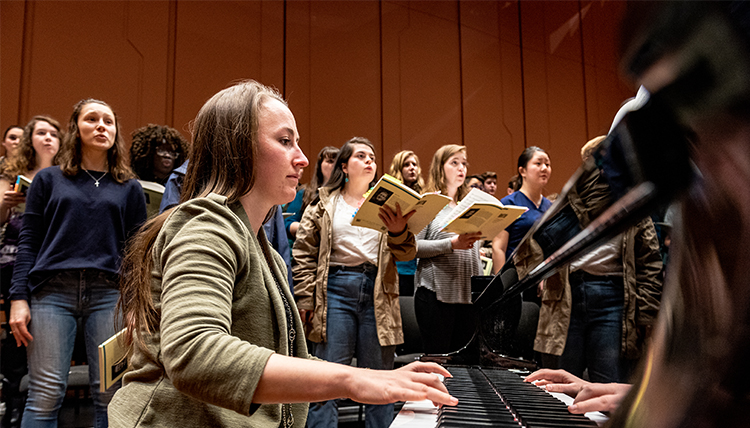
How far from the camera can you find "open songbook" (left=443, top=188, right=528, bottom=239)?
231 centimetres

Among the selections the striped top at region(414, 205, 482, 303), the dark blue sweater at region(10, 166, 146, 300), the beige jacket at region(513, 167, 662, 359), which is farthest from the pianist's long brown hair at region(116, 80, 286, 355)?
the striped top at region(414, 205, 482, 303)

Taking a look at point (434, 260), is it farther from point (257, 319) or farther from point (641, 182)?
point (641, 182)

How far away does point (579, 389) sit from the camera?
694mm

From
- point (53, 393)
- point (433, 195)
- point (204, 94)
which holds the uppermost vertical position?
point (204, 94)

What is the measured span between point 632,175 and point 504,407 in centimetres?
45

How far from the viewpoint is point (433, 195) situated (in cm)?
234

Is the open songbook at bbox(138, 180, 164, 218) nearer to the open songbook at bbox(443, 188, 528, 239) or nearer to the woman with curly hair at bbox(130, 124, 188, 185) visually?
the woman with curly hair at bbox(130, 124, 188, 185)

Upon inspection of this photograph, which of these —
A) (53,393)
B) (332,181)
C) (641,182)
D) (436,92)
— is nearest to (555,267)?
(641,182)

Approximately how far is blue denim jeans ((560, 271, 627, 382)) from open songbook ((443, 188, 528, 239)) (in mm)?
1555

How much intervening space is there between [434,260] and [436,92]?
3.98m

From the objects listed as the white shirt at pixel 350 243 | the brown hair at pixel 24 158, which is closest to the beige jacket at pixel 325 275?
the white shirt at pixel 350 243

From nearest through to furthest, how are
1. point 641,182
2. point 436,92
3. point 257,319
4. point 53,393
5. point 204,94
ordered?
point 641,182, point 257,319, point 53,393, point 204,94, point 436,92

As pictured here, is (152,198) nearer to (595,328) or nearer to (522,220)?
(522,220)

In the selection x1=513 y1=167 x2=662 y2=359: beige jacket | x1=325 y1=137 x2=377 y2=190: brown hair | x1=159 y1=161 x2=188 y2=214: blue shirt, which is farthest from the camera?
x1=325 y1=137 x2=377 y2=190: brown hair
